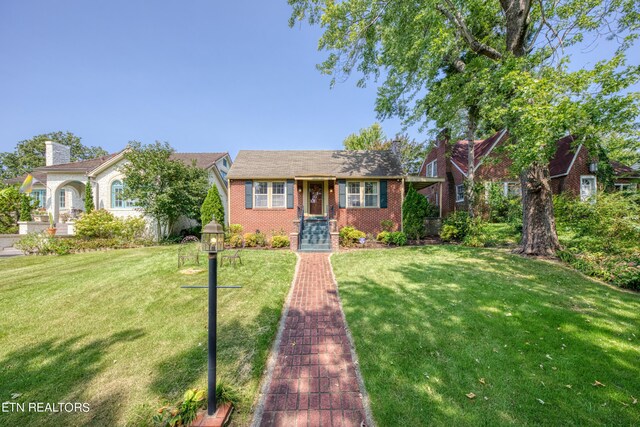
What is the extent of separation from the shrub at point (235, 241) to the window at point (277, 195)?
2.52 m

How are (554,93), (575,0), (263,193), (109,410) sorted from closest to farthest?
(109,410) → (554,93) → (575,0) → (263,193)

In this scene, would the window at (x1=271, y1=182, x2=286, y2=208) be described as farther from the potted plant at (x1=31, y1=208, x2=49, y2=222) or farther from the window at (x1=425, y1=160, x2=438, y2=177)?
the potted plant at (x1=31, y1=208, x2=49, y2=222)

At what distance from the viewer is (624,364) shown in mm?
2844

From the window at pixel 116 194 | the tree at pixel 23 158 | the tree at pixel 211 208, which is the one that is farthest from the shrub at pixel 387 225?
the tree at pixel 23 158

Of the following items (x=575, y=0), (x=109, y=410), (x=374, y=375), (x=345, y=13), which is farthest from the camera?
(x=345, y=13)

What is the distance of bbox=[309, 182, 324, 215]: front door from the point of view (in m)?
13.5

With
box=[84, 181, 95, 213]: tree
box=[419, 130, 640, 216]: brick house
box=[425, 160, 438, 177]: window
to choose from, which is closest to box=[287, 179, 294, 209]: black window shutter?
box=[419, 130, 640, 216]: brick house

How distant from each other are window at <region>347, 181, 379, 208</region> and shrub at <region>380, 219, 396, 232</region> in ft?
3.63

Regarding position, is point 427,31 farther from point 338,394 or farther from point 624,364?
point 338,394

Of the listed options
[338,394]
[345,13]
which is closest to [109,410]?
[338,394]

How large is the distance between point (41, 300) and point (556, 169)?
2600 centimetres

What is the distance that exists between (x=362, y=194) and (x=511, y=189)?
11234 mm

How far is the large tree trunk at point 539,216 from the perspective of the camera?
299 inches

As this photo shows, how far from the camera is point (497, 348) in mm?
3191
